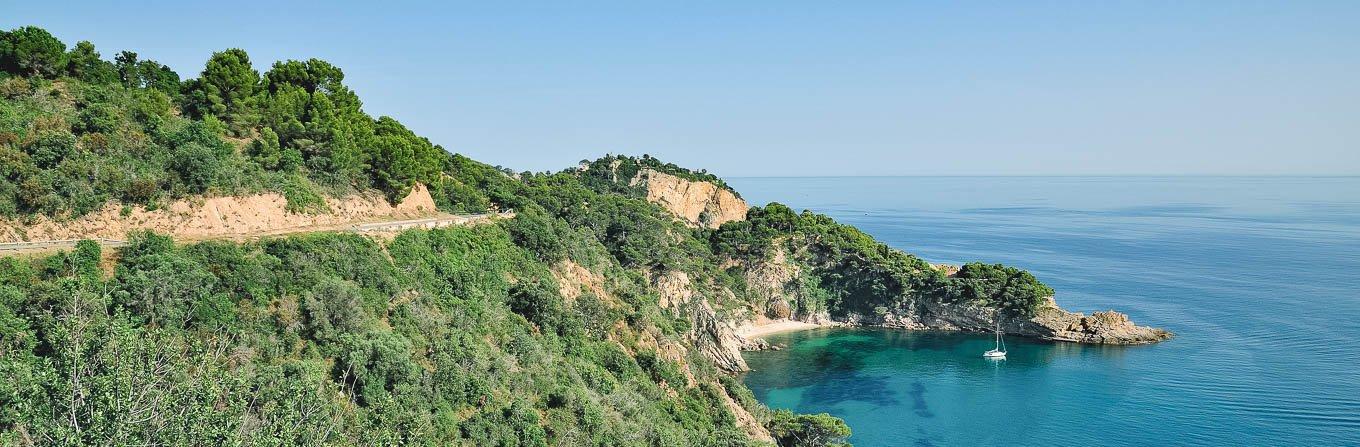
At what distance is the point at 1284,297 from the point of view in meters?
79.5

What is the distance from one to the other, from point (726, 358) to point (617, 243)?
572 inches

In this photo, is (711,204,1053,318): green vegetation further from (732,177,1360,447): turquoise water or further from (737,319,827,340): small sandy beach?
(732,177,1360,447): turquoise water

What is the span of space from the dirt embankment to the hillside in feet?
0.43

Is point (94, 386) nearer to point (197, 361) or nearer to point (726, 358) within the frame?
point (197, 361)

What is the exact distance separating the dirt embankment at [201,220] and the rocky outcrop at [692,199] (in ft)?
192

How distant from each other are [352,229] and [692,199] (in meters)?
64.7

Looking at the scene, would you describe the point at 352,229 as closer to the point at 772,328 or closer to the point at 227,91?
the point at 227,91

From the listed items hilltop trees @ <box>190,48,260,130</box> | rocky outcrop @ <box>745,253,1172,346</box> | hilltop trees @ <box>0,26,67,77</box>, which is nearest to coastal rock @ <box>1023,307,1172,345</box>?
rocky outcrop @ <box>745,253,1172,346</box>

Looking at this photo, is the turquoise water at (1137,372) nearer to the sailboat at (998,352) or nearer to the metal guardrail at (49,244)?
the sailboat at (998,352)

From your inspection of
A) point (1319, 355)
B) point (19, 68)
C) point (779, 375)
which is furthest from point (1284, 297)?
point (19, 68)

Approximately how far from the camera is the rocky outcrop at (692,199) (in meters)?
95.9

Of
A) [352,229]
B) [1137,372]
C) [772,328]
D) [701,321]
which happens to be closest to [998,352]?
[1137,372]

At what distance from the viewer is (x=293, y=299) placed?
2631 cm

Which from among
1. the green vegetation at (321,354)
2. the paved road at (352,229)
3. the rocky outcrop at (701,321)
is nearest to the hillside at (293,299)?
the green vegetation at (321,354)
